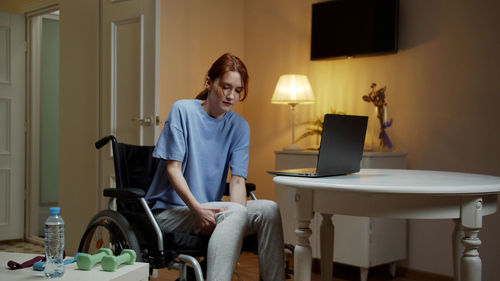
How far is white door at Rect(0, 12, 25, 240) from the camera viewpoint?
4.47 m

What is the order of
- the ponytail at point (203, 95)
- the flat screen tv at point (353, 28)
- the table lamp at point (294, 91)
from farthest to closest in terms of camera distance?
the table lamp at point (294, 91) → the flat screen tv at point (353, 28) → the ponytail at point (203, 95)

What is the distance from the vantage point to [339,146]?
1.78m

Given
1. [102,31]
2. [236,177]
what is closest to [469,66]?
[236,177]

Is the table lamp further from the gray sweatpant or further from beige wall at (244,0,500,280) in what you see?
the gray sweatpant

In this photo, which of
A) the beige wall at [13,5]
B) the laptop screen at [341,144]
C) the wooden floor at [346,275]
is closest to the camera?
the laptop screen at [341,144]

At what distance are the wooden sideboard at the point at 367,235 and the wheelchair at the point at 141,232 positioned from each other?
3.68 ft

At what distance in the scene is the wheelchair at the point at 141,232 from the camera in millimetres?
1888

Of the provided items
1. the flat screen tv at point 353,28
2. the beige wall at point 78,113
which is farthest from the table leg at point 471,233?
the beige wall at point 78,113

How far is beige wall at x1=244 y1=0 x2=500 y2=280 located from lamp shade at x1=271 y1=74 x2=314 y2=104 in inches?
8.7

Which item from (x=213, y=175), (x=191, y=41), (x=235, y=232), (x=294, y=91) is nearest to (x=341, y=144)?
(x=235, y=232)

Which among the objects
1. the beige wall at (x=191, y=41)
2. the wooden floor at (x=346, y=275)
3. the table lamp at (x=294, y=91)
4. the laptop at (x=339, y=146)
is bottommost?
the wooden floor at (x=346, y=275)

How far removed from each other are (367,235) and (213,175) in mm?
1294

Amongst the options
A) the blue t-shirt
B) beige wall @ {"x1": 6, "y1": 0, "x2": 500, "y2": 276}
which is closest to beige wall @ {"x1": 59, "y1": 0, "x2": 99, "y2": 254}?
beige wall @ {"x1": 6, "y1": 0, "x2": 500, "y2": 276}

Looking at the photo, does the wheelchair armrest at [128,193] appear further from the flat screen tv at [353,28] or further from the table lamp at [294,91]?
the flat screen tv at [353,28]
